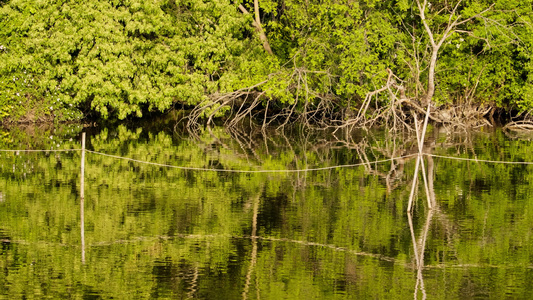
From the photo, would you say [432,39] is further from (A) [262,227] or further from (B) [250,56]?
(A) [262,227]

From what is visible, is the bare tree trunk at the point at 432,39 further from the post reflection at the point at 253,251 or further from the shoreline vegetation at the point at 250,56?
the post reflection at the point at 253,251

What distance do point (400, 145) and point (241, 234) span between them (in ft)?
45.4

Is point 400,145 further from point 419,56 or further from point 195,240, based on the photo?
point 195,240

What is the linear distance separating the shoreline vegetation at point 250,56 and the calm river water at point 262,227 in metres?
7.90

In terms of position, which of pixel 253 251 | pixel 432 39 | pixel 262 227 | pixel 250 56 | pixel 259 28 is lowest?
pixel 253 251

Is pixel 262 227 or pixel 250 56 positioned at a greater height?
pixel 250 56

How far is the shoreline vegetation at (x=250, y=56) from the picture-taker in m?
30.8

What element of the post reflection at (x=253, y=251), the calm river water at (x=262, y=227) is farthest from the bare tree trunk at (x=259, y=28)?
the post reflection at (x=253, y=251)

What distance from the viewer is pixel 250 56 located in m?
33.3

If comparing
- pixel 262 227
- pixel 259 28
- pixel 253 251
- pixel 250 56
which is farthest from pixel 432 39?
pixel 253 251

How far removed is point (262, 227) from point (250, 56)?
20.5 meters

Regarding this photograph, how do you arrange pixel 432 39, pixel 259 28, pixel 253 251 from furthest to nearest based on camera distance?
pixel 259 28, pixel 432 39, pixel 253 251

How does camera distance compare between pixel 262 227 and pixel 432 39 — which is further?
pixel 432 39

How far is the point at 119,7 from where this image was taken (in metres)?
31.4
